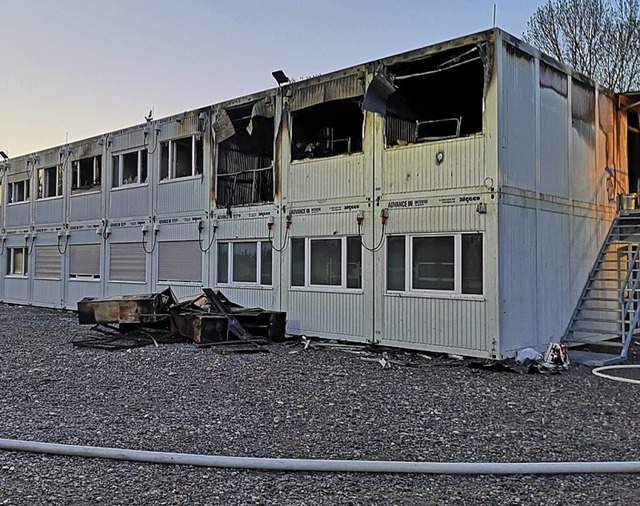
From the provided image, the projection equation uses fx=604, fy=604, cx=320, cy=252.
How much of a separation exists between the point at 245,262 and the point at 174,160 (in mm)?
4125

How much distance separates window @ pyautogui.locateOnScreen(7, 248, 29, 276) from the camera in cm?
2272

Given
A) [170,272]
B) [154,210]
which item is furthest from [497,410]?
[154,210]

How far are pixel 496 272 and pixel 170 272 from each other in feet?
31.0

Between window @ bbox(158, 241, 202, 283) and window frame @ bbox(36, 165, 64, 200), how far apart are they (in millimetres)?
6861

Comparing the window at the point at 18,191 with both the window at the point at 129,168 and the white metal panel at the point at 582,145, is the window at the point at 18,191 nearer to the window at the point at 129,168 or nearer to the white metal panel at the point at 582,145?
the window at the point at 129,168

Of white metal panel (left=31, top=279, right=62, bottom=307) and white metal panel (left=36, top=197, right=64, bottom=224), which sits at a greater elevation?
white metal panel (left=36, top=197, right=64, bottom=224)

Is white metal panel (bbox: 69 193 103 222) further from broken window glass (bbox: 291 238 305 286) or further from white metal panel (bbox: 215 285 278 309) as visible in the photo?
broken window glass (bbox: 291 238 305 286)

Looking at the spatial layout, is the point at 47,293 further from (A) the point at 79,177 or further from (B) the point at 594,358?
(B) the point at 594,358

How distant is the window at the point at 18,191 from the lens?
23.2 meters

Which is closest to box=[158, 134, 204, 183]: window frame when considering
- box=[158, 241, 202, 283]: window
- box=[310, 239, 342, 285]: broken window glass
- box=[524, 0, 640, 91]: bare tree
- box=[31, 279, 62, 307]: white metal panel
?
box=[158, 241, 202, 283]: window

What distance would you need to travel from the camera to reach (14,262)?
23578 mm

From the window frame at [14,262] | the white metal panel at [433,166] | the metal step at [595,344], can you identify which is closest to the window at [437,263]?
the white metal panel at [433,166]

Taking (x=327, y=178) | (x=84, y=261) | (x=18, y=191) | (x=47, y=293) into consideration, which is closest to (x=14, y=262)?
(x=18, y=191)

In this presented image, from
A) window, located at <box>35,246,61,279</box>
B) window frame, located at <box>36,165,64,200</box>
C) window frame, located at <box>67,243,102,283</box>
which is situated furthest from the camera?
window frame, located at <box>36,165,64,200</box>
